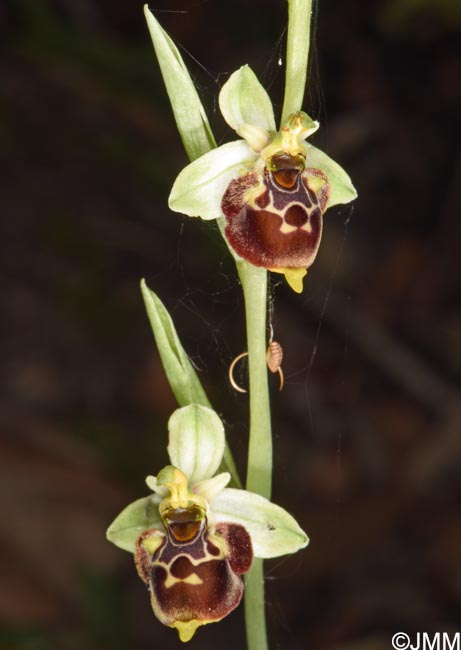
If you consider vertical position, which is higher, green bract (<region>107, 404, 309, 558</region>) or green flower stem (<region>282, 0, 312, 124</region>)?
green flower stem (<region>282, 0, 312, 124</region>)

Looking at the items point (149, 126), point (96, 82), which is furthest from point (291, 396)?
point (96, 82)

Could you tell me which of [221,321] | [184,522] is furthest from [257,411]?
[221,321]

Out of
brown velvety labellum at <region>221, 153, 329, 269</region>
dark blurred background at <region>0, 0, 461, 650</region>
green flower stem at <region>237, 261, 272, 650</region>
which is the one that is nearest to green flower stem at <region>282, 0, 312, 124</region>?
brown velvety labellum at <region>221, 153, 329, 269</region>

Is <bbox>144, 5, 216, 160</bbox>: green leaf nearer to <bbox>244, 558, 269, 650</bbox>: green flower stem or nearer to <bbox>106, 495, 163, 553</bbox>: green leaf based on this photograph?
<bbox>106, 495, 163, 553</bbox>: green leaf

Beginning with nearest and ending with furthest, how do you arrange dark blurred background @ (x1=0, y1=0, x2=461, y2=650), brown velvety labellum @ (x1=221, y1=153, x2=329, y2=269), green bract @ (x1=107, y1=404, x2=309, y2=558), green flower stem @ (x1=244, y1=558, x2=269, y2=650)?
brown velvety labellum @ (x1=221, y1=153, x2=329, y2=269)
green bract @ (x1=107, y1=404, x2=309, y2=558)
green flower stem @ (x1=244, y1=558, x2=269, y2=650)
dark blurred background @ (x1=0, y1=0, x2=461, y2=650)

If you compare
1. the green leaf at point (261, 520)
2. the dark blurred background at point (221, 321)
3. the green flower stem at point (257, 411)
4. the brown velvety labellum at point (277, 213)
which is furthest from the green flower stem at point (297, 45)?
the dark blurred background at point (221, 321)

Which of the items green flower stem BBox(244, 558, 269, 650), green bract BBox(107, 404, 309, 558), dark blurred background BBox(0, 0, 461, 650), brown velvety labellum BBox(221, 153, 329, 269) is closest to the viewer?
brown velvety labellum BBox(221, 153, 329, 269)
